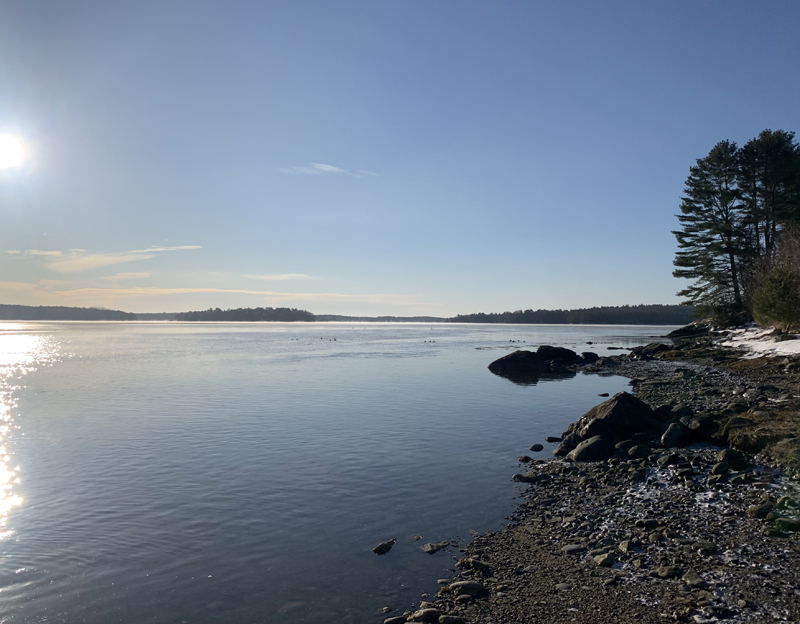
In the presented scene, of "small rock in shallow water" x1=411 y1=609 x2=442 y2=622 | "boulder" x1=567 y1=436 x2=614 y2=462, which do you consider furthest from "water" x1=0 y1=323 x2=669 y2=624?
"boulder" x1=567 y1=436 x2=614 y2=462

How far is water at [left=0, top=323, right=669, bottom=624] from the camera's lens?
9.00 metres

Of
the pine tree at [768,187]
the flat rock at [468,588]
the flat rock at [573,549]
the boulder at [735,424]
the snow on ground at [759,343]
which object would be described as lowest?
the flat rock at [468,588]

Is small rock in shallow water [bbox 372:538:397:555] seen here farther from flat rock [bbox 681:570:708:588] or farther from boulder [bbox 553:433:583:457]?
boulder [bbox 553:433:583:457]

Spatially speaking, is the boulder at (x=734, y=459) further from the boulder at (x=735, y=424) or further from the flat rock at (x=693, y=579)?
the flat rock at (x=693, y=579)

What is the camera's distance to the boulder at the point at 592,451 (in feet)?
53.6

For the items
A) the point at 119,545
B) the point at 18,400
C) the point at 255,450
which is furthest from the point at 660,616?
the point at 18,400

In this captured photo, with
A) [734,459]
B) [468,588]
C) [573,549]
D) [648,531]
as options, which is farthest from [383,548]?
[734,459]

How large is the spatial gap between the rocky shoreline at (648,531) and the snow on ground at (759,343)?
21.5 m

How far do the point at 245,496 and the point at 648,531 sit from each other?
9881 millimetres

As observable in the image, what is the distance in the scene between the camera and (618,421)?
18.2m

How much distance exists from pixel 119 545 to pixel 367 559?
5.40m

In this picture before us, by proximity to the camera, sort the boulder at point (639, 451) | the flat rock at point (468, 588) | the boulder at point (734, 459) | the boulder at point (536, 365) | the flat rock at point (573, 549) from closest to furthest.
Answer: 1. the flat rock at point (468, 588)
2. the flat rock at point (573, 549)
3. the boulder at point (734, 459)
4. the boulder at point (639, 451)
5. the boulder at point (536, 365)

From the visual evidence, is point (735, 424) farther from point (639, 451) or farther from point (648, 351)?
point (648, 351)

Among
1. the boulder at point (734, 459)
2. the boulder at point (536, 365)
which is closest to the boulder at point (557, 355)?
the boulder at point (536, 365)
